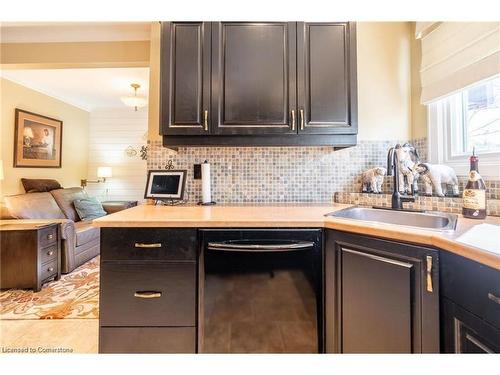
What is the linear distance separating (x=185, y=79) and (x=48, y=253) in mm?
2310

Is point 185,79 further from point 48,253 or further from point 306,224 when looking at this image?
point 48,253

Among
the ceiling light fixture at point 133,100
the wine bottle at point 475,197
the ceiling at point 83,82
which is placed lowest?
the wine bottle at point 475,197

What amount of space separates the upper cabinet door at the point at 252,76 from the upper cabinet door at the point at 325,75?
7cm

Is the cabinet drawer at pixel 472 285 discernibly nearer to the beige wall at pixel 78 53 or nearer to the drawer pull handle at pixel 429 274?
the drawer pull handle at pixel 429 274

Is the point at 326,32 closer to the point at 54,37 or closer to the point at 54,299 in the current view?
the point at 54,37

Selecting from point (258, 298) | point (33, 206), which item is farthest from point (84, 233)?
point (258, 298)

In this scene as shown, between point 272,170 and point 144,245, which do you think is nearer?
point 144,245

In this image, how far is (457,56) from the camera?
143cm

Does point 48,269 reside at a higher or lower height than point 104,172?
lower

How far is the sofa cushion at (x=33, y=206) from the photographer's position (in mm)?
2666

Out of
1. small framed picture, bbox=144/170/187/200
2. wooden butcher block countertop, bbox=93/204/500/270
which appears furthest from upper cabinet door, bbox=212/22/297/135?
wooden butcher block countertop, bbox=93/204/500/270

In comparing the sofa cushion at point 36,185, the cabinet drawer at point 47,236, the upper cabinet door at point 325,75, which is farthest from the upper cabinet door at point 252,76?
the sofa cushion at point 36,185

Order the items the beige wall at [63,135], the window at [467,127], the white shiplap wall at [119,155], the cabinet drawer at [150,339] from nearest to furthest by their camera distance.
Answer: the cabinet drawer at [150,339]
the window at [467,127]
the beige wall at [63,135]
the white shiplap wall at [119,155]

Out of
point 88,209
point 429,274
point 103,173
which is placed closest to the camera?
point 429,274
